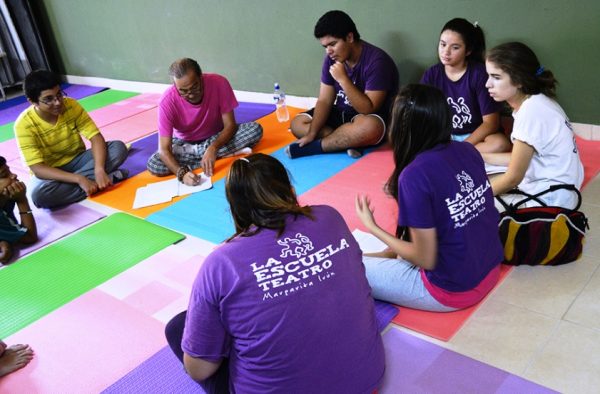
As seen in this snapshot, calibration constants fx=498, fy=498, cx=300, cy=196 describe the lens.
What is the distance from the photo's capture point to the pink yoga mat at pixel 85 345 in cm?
183

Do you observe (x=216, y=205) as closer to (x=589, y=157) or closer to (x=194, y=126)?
(x=194, y=126)

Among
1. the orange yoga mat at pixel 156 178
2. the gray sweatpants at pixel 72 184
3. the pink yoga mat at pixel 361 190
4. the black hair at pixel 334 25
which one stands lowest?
the orange yoga mat at pixel 156 178

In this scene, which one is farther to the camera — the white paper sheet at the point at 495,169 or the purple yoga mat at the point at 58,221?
the purple yoga mat at the point at 58,221

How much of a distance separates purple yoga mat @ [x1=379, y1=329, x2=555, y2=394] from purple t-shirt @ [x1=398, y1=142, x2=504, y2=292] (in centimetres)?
27

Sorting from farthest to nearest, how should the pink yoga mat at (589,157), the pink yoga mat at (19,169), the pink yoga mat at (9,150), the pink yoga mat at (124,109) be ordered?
the pink yoga mat at (124,109)
the pink yoga mat at (9,150)
the pink yoga mat at (19,169)
the pink yoga mat at (589,157)

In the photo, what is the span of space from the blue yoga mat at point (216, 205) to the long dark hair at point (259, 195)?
1.26 metres

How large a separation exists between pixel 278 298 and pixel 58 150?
8.75 ft

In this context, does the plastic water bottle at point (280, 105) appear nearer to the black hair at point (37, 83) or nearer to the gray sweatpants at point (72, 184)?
the gray sweatpants at point (72, 184)

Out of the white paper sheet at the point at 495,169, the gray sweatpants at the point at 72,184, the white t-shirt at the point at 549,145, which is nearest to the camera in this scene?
the white t-shirt at the point at 549,145

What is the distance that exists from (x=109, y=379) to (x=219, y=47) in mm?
3707

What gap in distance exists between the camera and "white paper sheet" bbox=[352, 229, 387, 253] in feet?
7.40

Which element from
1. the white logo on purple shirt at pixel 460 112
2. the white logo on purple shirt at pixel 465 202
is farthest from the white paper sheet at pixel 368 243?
the white logo on purple shirt at pixel 460 112

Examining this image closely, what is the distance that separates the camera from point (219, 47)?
4848mm

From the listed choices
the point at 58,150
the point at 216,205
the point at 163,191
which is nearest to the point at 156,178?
the point at 163,191
